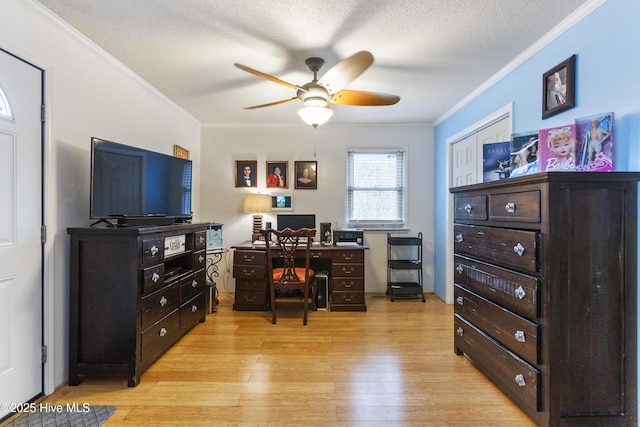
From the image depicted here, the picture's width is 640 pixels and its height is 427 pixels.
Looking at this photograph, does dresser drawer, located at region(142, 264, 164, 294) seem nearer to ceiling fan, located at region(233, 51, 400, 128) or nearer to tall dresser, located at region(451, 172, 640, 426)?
ceiling fan, located at region(233, 51, 400, 128)

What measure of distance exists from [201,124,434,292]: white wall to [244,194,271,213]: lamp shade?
30 cm

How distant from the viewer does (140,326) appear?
2.01m

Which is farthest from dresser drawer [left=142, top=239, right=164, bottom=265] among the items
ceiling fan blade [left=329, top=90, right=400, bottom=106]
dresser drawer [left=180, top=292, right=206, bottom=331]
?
ceiling fan blade [left=329, top=90, right=400, bottom=106]

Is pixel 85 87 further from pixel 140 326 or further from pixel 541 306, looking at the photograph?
pixel 541 306

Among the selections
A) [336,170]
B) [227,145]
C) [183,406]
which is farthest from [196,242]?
[336,170]

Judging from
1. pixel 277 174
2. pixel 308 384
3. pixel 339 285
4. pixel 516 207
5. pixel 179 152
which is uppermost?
pixel 179 152

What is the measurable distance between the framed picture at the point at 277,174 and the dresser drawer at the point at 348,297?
5.54 ft

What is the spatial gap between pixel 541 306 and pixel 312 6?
2.12 m

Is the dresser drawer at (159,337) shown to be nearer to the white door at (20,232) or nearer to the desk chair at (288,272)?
the white door at (20,232)

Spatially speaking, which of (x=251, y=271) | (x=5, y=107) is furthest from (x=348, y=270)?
(x=5, y=107)

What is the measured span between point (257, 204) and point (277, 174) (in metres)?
0.58

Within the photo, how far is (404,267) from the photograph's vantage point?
390cm

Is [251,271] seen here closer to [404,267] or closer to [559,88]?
[404,267]

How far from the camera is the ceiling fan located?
1.98 m
